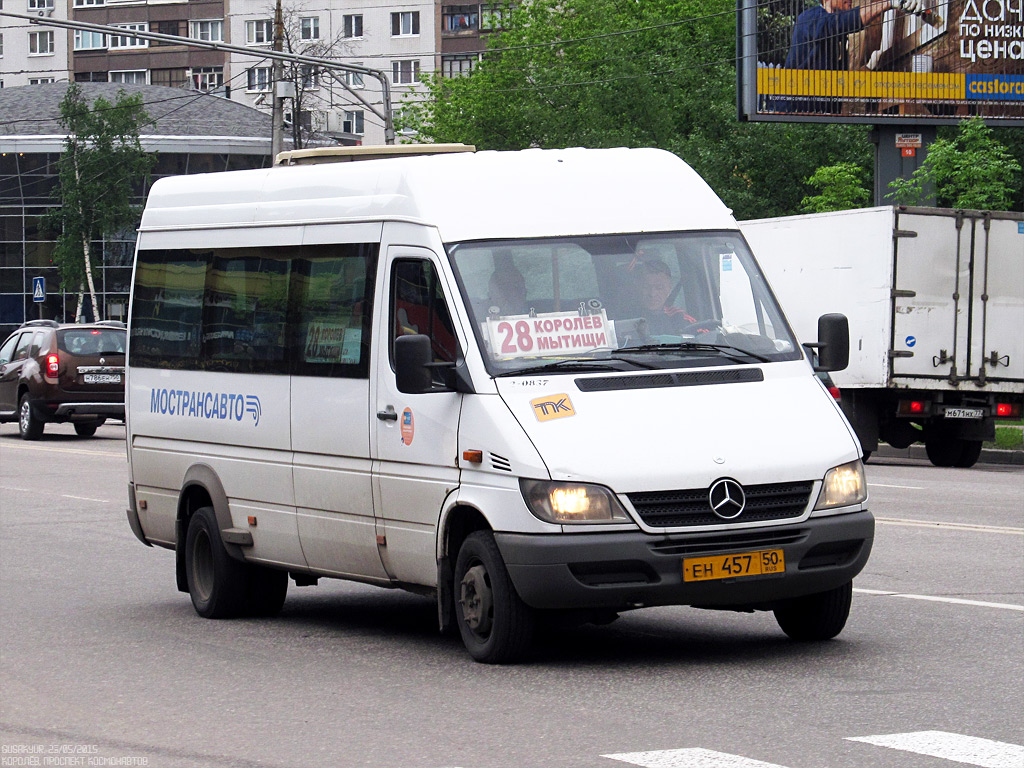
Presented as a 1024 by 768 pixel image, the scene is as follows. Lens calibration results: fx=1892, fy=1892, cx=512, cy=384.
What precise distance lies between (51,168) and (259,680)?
75804 millimetres

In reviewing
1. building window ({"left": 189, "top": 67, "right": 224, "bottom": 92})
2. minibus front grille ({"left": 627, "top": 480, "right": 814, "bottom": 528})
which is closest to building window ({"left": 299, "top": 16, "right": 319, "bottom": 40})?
building window ({"left": 189, "top": 67, "right": 224, "bottom": 92})

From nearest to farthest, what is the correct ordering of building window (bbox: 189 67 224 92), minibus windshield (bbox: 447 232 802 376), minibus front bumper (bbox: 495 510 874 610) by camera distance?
1. minibus front bumper (bbox: 495 510 874 610)
2. minibus windshield (bbox: 447 232 802 376)
3. building window (bbox: 189 67 224 92)

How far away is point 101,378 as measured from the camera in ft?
97.0

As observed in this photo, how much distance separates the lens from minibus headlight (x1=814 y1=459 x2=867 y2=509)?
803cm

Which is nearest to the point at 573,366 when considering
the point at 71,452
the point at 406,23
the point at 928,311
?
the point at 928,311

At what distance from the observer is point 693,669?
7844 millimetres

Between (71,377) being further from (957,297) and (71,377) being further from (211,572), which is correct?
(211,572)

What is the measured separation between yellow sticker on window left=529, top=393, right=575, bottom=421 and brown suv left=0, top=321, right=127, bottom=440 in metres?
22.0

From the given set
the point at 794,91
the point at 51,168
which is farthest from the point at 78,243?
the point at 794,91

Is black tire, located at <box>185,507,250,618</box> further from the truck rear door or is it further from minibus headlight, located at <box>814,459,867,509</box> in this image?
the truck rear door

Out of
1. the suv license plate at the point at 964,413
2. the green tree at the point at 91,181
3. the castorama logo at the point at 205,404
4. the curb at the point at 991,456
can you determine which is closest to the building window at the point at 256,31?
the green tree at the point at 91,181

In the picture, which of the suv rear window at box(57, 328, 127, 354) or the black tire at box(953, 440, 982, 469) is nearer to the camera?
the black tire at box(953, 440, 982, 469)

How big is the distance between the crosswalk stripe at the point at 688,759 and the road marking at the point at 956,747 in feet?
1.70

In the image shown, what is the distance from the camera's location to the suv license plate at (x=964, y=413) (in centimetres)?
2295
